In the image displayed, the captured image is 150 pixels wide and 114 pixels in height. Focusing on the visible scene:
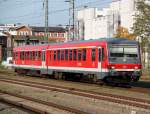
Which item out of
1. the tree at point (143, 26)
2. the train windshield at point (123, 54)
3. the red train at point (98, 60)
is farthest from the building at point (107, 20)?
the train windshield at point (123, 54)

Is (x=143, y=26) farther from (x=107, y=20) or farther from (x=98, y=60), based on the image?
(x=107, y=20)

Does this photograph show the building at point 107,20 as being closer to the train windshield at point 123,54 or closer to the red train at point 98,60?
the red train at point 98,60

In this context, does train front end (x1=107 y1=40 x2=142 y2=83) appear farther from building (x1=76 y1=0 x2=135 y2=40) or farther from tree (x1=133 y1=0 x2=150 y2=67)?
building (x1=76 y1=0 x2=135 y2=40)

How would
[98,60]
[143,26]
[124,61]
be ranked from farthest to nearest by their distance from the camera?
[143,26] < [98,60] < [124,61]

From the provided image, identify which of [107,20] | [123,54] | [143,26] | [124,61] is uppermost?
[107,20]

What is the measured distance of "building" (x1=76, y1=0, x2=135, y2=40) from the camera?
9269 centimetres

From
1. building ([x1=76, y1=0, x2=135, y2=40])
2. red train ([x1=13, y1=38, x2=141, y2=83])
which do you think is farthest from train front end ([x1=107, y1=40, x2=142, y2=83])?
building ([x1=76, y1=0, x2=135, y2=40])

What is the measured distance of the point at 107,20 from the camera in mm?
102062

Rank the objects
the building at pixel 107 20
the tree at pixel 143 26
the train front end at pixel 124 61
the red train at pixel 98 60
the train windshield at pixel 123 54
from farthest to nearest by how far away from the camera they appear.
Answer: the building at pixel 107 20 → the tree at pixel 143 26 → the train windshield at pixel 123 54 → the red train at pixel 98 60 → the train front end at pixel 124 61

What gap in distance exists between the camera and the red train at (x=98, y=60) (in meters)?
24.4

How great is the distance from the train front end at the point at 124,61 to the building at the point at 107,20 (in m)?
61.5

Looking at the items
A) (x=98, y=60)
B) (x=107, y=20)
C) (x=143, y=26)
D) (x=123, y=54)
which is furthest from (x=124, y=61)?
(x=107, y=20)

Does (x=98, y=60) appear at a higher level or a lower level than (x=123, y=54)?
lower

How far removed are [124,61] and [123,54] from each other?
53 cm
